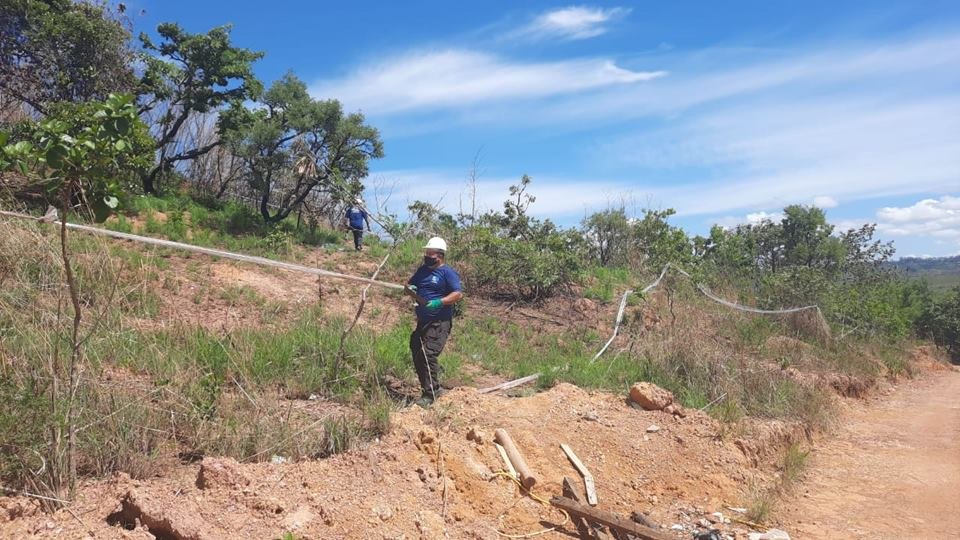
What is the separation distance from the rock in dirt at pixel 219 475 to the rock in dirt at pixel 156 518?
0.25 meters

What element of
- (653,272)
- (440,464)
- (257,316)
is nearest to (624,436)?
(440,464)

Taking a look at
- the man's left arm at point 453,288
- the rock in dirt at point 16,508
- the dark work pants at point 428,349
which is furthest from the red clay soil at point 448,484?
the man's left arm at point 453,288

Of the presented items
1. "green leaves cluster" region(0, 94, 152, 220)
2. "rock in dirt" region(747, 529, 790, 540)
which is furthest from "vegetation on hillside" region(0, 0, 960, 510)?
"rock in dirt" region(747, 529, 790, 540)

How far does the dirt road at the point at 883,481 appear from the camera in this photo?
17.4 feet

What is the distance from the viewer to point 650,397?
6.50 m

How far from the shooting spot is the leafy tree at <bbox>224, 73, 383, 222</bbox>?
41.9ft

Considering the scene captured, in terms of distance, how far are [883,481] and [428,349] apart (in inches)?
175

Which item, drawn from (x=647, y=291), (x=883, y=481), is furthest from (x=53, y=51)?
(x=883, y=481)

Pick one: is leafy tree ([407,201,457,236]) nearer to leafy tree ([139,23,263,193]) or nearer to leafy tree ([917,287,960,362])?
leafy tree ([139,23,263,193])

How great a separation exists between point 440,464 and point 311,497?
1004 mm

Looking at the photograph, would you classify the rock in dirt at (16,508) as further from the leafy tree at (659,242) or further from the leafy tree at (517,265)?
the leafy tree at (659,242)

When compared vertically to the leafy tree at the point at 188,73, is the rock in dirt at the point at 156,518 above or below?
below

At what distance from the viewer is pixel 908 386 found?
1288 cm

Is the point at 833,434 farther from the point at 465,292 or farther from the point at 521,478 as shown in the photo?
the point at 465,292
